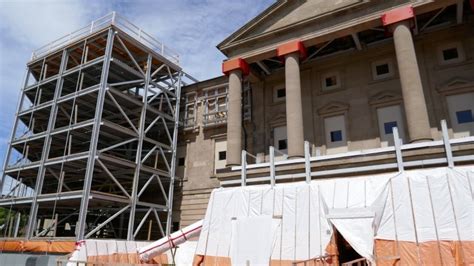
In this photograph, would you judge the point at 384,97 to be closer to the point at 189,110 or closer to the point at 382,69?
the point at 382,69

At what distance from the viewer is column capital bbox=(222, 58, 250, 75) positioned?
76.7 feet

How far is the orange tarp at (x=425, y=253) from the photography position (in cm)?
1072

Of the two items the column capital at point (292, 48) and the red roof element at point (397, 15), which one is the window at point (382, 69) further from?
the column capital at point (292, 48)

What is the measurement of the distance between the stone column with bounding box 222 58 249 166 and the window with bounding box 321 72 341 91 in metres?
5.42

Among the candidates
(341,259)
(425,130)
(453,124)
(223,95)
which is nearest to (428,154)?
(425,130)

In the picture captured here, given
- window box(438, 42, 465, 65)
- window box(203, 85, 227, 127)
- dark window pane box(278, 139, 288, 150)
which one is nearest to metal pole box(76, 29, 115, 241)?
window box(203, 85, 227, 127)

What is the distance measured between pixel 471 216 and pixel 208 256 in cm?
991

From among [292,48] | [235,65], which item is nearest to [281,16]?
[292,48]

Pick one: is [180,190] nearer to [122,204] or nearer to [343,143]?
[122,204]

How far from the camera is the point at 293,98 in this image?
2041 centimetres

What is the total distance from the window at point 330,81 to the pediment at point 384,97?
258 cm

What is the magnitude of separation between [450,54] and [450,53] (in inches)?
2.6

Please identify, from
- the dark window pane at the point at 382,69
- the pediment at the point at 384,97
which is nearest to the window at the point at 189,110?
the pediment at the point at 384,97

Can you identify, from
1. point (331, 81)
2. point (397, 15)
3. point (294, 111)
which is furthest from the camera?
point (331, 81)
